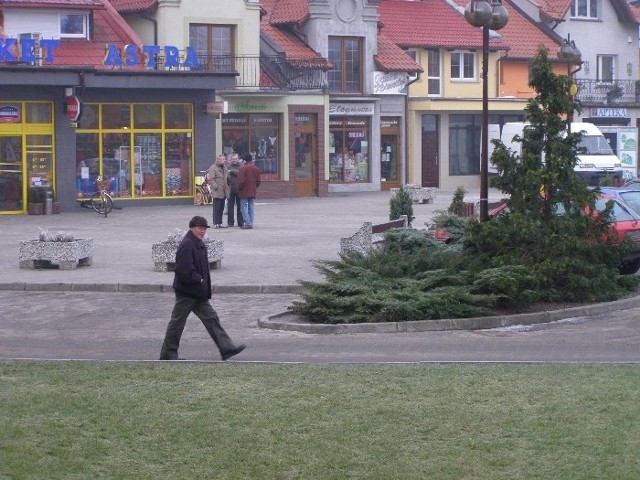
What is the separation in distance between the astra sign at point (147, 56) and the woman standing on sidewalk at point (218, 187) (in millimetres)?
8794

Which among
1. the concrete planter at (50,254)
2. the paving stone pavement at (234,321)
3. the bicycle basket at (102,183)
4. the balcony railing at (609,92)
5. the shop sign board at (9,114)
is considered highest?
the balcony railing at (609,92)

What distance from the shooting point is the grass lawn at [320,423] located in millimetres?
7836

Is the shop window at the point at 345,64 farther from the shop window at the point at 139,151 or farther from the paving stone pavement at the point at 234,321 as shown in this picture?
the paving stone pavement at the point at 234,321

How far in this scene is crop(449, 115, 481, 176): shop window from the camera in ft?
171

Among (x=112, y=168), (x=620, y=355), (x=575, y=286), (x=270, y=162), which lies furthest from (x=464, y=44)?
(x=620, y=355)

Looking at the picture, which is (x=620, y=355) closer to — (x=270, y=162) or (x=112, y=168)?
(x=112, y=168)

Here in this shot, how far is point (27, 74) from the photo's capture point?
34.3m

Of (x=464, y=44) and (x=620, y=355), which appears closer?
(x=620, y=355)

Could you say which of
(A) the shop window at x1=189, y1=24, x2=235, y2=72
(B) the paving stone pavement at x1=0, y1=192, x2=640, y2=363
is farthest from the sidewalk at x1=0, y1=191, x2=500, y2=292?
(A) the shop window at x1=189, y1=24, x2=235, y2=72

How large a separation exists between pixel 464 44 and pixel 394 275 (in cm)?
3617

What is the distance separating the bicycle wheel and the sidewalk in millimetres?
258

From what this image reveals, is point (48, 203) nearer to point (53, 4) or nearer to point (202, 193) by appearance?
point (202, 193)

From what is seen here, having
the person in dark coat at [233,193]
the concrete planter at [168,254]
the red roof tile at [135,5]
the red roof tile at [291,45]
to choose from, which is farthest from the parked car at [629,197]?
the red roof tile at [291,45]

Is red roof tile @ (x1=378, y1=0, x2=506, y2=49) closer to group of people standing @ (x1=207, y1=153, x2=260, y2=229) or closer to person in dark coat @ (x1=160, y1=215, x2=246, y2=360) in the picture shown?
group of people standing @ (x1=207, y1=153, x2=260, y2=229)
